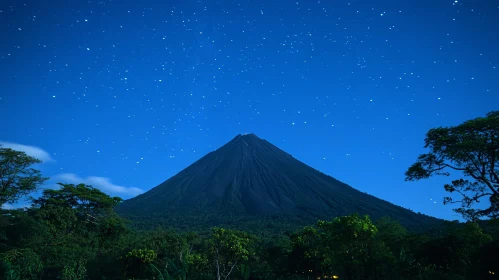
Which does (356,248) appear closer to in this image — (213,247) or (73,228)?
(213,247)

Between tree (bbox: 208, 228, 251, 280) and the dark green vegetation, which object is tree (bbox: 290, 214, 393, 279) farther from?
tree (bbox: 208, 228, 251, 280)

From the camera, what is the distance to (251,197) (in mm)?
96250

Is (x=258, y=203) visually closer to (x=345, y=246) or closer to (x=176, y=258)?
(x=176, y=258)

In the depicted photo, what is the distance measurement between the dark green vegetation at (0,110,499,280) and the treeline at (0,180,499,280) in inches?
1.7

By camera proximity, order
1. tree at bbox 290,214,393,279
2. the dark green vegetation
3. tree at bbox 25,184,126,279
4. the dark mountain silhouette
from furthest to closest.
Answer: the dark mountain silhouette, tree at bbox 25,184,126,279, tree at bbox 290,214,393,279, the dark green vegetation

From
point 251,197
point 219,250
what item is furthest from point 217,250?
point 251,197

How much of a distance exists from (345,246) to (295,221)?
62508 millimetres

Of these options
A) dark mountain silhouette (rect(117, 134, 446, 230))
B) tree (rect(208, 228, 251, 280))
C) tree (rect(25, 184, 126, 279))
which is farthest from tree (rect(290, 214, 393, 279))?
dark mountain silhouette (rect(117, 134, 446, 230))

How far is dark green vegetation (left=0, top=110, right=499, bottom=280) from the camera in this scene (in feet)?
41.9

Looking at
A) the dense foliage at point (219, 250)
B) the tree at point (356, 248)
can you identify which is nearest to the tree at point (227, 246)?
the dense foliage at point (219, 250)

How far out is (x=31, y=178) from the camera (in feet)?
82.2

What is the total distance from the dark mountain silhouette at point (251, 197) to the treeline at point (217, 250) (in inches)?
1664

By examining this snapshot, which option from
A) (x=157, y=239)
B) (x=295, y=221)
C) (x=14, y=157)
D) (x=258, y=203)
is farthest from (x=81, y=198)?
(x=258, y=203)

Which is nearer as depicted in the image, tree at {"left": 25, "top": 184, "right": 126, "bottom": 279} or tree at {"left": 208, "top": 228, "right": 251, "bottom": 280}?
tree at {"left": 25, "top": 184, "right": 126, "bottom": 279}
